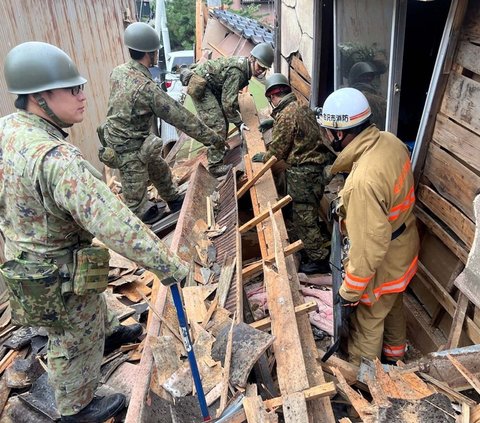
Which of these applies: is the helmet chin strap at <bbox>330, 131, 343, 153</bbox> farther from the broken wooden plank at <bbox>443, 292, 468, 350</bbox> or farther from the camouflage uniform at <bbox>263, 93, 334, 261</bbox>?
the camouflage uniform at <bbox>263, 93, 334, 261</bbox>

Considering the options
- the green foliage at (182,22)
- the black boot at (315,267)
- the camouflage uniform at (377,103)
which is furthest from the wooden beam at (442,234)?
the green foliage at (182,22)

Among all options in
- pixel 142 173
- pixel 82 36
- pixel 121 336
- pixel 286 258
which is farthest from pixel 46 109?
pixel 82 36

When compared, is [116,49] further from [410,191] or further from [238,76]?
[410,191]

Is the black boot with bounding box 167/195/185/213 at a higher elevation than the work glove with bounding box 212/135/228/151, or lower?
lower

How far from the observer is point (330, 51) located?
218 inches

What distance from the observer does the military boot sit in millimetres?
5621

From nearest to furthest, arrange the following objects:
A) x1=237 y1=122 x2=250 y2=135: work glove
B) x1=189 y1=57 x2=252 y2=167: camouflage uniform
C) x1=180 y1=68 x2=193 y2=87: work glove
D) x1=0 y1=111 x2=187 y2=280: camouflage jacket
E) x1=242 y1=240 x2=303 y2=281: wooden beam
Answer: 1. x1=0 y1=111 x2=187 y2=280: camouflage jacket
2. x1=242 y1=240 x2=303 y2=281: wooden beam
3. x1=189 y1=57 x2=252 y2=167: camouflage uniform
4. x1=180 y1=68 x2=193 y2=87: work glove
5. x1=237 y1=122 x2=250 y2=135: work glove

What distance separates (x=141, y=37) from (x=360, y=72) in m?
2.46

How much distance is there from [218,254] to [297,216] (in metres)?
1.42

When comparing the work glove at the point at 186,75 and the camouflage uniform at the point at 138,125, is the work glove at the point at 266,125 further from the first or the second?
the camouflage uniform at the point at 138,125

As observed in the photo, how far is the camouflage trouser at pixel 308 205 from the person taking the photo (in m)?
4.93

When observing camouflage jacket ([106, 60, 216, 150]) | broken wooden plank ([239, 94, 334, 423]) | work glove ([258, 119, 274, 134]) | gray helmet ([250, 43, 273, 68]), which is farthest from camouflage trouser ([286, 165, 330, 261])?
gray helmet ([250, 43, 273, 68])

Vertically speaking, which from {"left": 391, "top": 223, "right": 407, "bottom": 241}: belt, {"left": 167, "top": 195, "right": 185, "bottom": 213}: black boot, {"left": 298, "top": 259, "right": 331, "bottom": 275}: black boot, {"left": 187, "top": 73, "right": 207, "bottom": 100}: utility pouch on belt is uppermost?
{"left": 187, "top": 73, "right": 207, "bottom": 100}: utility pouch on belt

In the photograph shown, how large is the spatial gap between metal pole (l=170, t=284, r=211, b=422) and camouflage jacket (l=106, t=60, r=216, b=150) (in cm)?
284
